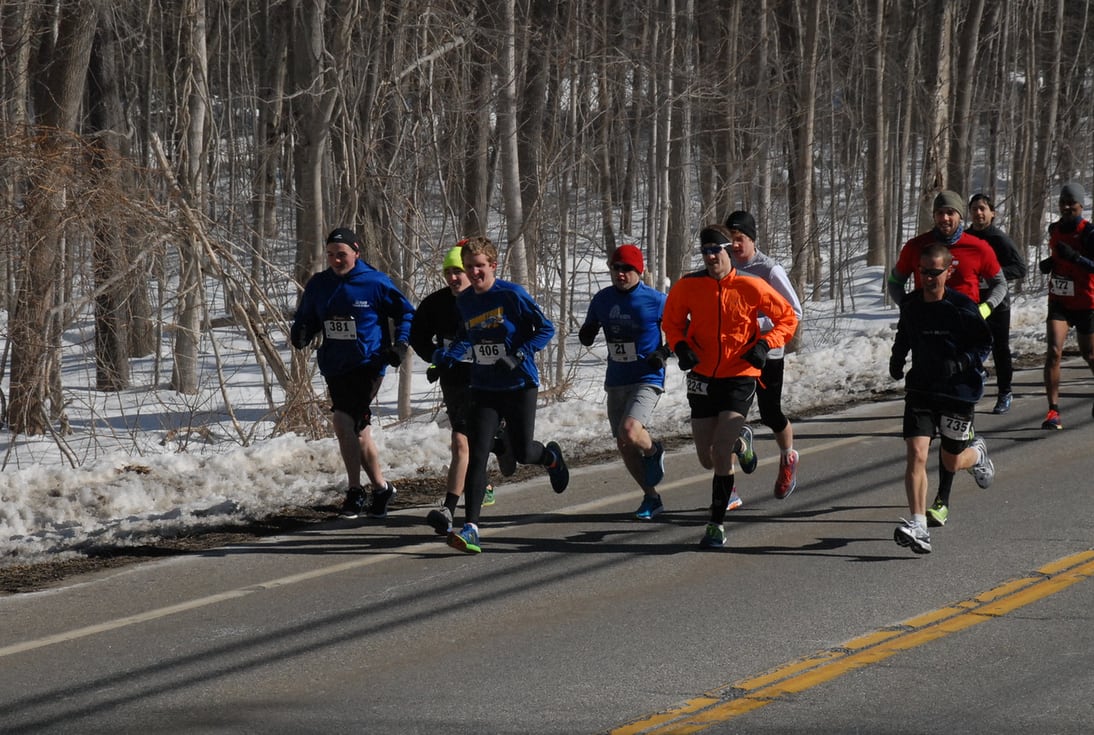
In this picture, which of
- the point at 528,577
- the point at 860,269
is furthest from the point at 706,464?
the point at 860,269

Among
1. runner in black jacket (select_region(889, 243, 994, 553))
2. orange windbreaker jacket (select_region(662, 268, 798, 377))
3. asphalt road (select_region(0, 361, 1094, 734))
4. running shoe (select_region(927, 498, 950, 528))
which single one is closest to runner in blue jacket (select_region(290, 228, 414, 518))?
asphalt road (select_region(0, 361, 1094, 734))

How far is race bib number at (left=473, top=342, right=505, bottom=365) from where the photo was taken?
832cm

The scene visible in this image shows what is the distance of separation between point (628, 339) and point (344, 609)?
275 centimetres

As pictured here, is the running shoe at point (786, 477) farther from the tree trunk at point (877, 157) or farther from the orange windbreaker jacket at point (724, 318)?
the tree trunk at point (877, 157)

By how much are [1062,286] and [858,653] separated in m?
6.81

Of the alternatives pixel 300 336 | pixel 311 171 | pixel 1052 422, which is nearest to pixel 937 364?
pixel 1052 422

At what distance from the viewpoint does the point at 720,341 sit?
8102 mm

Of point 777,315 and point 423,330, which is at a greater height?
point 777,315

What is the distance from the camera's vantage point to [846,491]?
31.3 feet

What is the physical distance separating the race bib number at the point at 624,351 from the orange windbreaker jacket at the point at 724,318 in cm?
48

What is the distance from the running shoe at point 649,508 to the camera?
884 centimetres

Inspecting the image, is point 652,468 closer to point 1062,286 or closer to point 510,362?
point 510,362

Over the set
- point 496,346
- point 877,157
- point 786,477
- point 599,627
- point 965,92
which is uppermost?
point 965,92

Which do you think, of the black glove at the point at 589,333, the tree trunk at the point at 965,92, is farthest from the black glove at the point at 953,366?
the tree trunk at the point at 965,92
